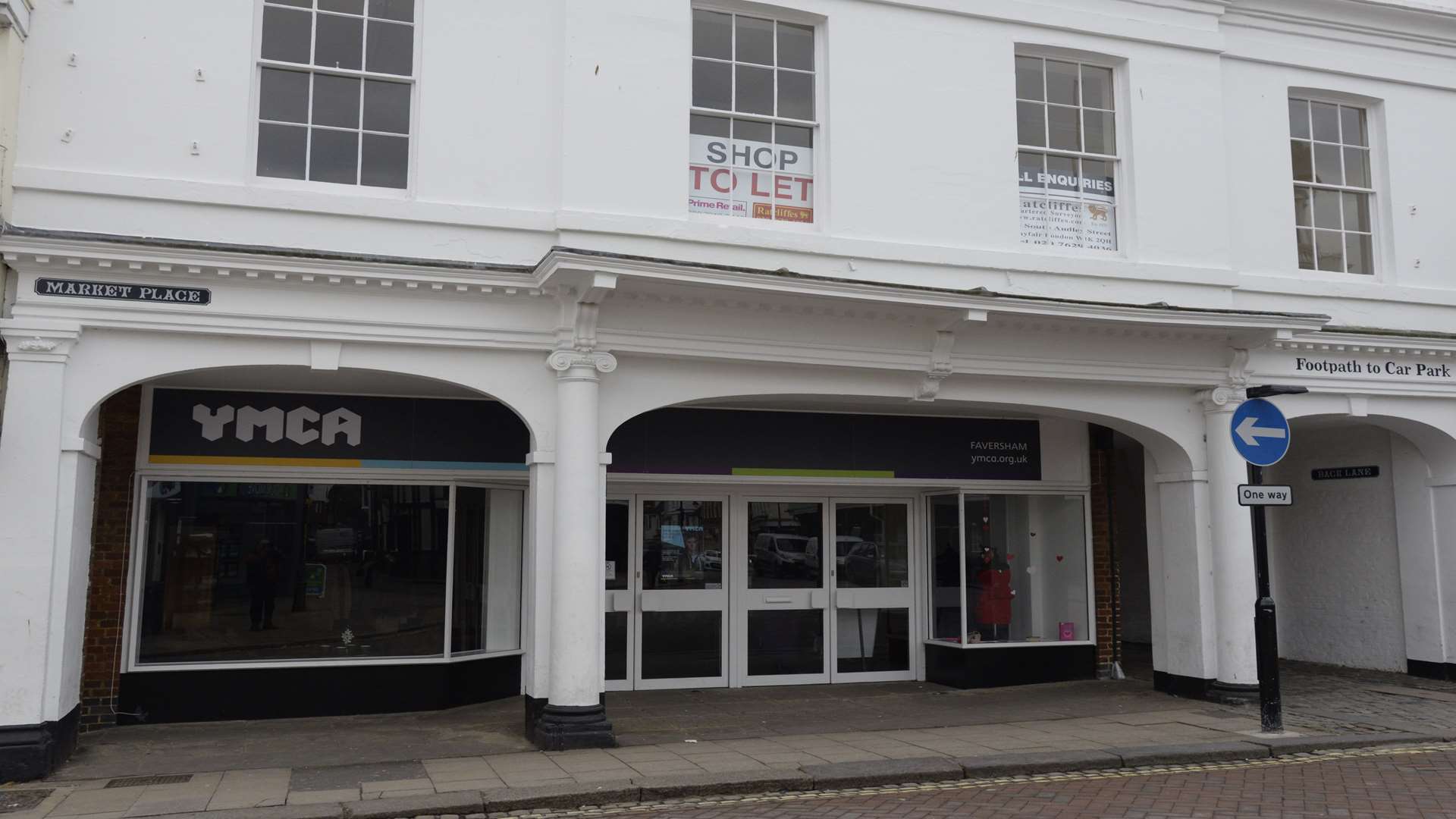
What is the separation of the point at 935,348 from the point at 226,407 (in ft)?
20.6

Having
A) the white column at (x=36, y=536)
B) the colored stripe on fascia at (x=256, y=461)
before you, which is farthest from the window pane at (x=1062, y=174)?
the white column at (x=36, y=536)

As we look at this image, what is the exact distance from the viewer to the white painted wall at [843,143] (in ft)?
28.2

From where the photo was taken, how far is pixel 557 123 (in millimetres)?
9461

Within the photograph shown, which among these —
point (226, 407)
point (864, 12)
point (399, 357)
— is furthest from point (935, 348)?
point (226, 407)

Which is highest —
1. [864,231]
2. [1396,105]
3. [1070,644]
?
[1396,105]

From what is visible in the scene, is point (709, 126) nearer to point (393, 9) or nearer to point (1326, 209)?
point (393, 9)

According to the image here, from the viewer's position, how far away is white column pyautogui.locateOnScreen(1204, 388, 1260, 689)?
1095cm

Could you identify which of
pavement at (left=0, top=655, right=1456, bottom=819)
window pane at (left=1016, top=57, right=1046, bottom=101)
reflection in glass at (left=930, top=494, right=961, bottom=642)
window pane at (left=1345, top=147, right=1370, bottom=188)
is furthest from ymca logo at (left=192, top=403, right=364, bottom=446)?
window pane at (left=1345, top=147, right=1370, bottom=188)

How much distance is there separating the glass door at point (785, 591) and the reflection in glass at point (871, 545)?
19cm

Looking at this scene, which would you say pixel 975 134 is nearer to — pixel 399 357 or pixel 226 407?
pixel 399 357

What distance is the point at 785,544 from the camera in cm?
1227

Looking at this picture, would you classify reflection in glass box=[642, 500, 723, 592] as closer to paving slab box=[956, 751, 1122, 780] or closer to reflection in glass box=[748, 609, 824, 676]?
reflection in glass box=[748, 609, 824, 676]

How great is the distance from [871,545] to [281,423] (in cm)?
622

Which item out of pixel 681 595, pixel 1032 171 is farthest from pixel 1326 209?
pixel 681 595
